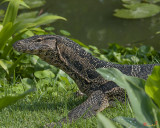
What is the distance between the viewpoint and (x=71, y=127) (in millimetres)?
3490

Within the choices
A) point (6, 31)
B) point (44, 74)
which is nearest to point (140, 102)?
point (44, 74)

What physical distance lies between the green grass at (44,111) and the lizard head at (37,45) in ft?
2.23

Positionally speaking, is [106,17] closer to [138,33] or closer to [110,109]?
[138,33]

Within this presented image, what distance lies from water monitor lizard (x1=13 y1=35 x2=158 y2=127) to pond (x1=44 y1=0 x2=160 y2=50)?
3.92m

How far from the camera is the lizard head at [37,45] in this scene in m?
4.11

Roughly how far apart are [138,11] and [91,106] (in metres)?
6.40

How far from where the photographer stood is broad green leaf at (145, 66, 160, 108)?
2.67m

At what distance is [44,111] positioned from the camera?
416 centimetres

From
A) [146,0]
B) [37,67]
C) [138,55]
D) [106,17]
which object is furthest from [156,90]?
[146,0]

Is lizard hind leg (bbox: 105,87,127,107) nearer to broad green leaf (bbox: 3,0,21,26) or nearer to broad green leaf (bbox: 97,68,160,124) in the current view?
broad green leaf (bbox: 97,68,160,124)

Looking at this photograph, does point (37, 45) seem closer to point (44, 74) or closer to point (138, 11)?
point (44, 74)

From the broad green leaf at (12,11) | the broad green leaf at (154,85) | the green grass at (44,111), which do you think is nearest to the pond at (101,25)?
→ the broad green leaf at (12,11)

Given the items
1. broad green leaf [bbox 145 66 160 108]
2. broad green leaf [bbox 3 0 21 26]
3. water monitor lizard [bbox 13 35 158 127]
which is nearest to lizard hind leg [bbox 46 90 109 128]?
water monitor lizard [bbox 13 35 158 127]

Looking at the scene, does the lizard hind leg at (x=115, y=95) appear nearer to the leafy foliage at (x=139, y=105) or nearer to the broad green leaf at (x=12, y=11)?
the leafy foliage at (x=139, y=105)
